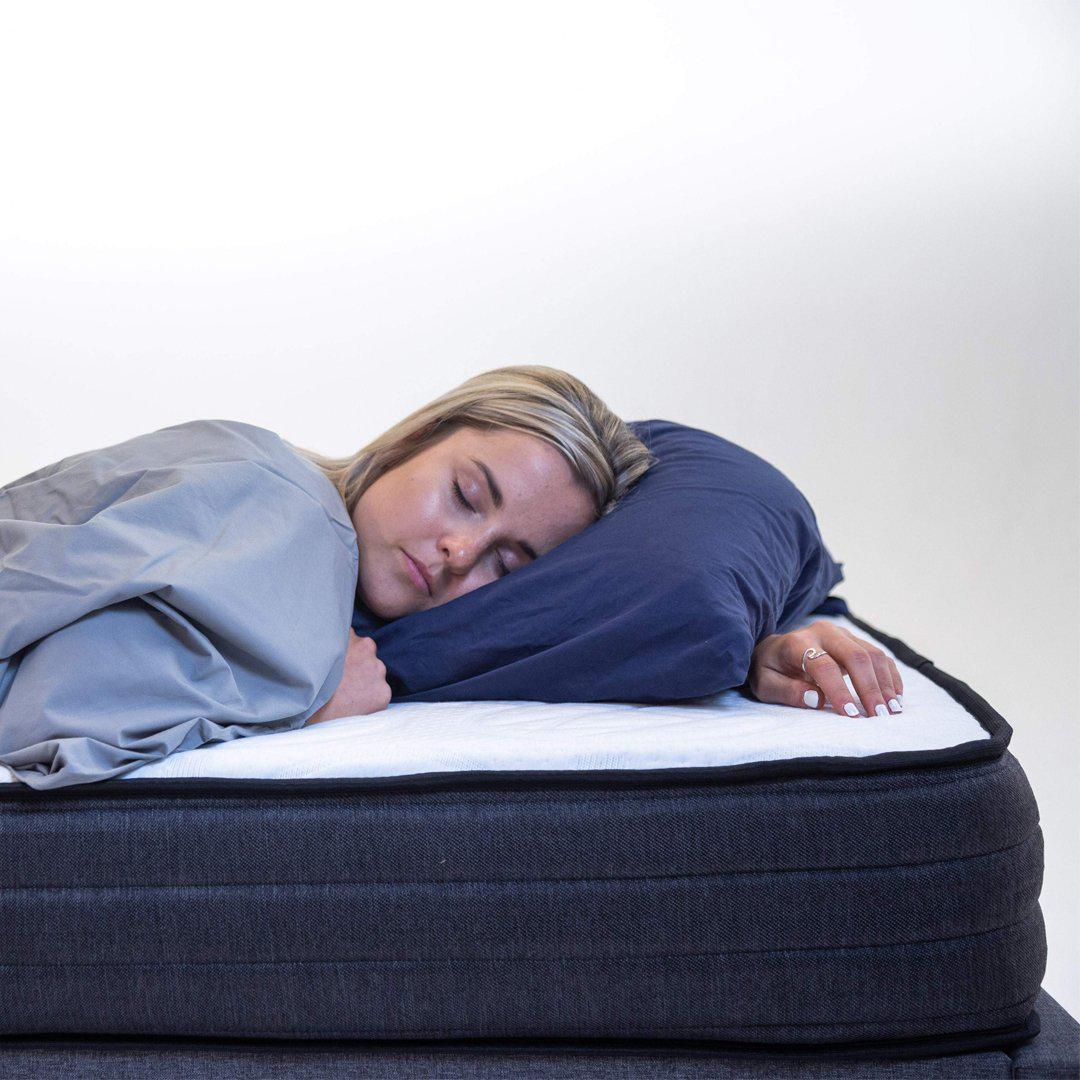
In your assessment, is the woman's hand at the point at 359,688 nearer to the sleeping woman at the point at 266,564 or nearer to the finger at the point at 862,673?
the sleeping woman at the point at 266,564

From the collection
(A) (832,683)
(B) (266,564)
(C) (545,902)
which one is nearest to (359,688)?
(B) (266,564)

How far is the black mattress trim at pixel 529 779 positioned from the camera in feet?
3.63

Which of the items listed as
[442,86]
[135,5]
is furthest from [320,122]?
[135,5]

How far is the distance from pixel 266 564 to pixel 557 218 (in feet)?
6.38

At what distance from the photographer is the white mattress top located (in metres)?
1.14

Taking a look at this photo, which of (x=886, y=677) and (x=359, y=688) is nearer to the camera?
(x=886, y=677)

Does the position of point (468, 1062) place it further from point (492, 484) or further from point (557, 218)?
point (557, 218)

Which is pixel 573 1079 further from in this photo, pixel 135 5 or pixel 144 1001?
pixel 135 5

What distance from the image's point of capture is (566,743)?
117cm

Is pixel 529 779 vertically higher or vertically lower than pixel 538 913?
higher

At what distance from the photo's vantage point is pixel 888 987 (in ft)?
3.57

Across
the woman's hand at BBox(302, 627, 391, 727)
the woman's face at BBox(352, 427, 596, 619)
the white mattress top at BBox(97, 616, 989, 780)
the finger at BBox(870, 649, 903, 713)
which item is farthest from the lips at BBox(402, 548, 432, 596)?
the finger at BBox(870, 649, 903, 713)

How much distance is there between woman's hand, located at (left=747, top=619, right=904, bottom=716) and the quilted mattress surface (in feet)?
0.61

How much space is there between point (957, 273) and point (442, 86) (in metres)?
1.36
